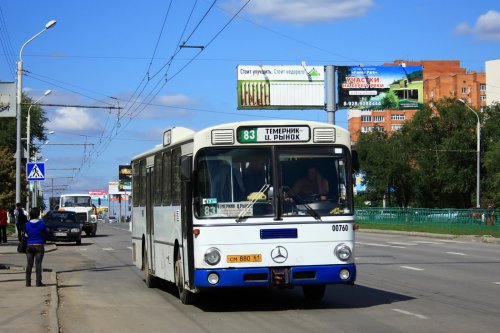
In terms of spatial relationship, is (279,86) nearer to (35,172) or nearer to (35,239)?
(35,172)

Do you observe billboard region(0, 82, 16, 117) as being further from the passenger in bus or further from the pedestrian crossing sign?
the passenger in bus

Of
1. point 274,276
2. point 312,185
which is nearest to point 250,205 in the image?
point 312,185

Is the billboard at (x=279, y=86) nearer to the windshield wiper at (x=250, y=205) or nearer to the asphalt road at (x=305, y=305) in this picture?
the asphalt road at (x=305, y=305)

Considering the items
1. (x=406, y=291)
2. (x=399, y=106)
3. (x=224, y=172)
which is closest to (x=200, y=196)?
(x=224, y=172)

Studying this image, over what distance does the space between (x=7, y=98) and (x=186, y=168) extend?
43.4ft

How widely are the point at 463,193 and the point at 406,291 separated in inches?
2712

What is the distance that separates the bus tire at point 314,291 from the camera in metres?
13.5

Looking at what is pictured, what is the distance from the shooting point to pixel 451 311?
1234cm

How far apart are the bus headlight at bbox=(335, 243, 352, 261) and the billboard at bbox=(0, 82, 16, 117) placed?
1401cm

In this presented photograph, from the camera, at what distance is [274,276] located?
12219mm

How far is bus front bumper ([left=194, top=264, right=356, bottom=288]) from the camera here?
39.7 feet

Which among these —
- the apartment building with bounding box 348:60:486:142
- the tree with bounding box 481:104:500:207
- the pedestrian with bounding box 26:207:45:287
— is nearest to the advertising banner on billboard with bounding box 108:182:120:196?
the apartment building with bounding box 348:60:486:142

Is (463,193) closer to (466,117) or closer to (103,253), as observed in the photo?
(466,117)

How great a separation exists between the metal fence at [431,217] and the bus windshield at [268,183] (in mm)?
34220
